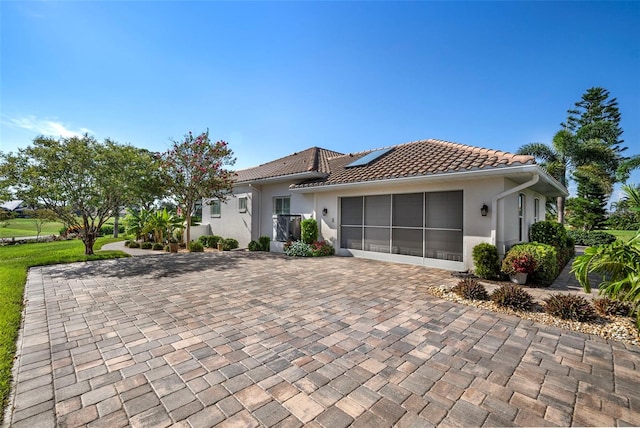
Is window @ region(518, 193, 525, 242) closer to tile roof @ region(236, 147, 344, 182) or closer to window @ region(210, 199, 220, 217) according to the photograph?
tile roof @ region(236, 147, 344, 182)

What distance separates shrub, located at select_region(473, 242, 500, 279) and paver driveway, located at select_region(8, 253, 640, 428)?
2.88m

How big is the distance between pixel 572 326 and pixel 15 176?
613 inches

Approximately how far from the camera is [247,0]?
8.45 metres

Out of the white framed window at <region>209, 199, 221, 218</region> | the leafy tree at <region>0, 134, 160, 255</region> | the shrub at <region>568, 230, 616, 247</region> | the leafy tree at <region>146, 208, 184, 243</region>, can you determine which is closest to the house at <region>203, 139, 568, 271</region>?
the white framed window at <region>209, 199, 221, 218</region>

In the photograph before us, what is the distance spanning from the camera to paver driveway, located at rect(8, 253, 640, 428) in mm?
2400

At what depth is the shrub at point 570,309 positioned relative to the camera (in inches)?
179

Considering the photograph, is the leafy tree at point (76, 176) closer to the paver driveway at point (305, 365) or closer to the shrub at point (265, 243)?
the paver driveway at point (305, 365)

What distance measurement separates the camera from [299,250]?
1189cm

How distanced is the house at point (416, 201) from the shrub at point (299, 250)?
1003 millimetres

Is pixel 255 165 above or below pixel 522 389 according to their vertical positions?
above

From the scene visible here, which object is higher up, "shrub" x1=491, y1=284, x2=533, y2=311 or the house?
the house

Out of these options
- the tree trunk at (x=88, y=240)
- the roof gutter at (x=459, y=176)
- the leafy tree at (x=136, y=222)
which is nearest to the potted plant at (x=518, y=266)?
the roof gutter at (x=459, y=176)

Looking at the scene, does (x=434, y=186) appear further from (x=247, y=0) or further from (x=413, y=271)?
(x=247, y=0)

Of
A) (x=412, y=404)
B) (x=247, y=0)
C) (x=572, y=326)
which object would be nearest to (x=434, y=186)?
(x=572, y=326)
